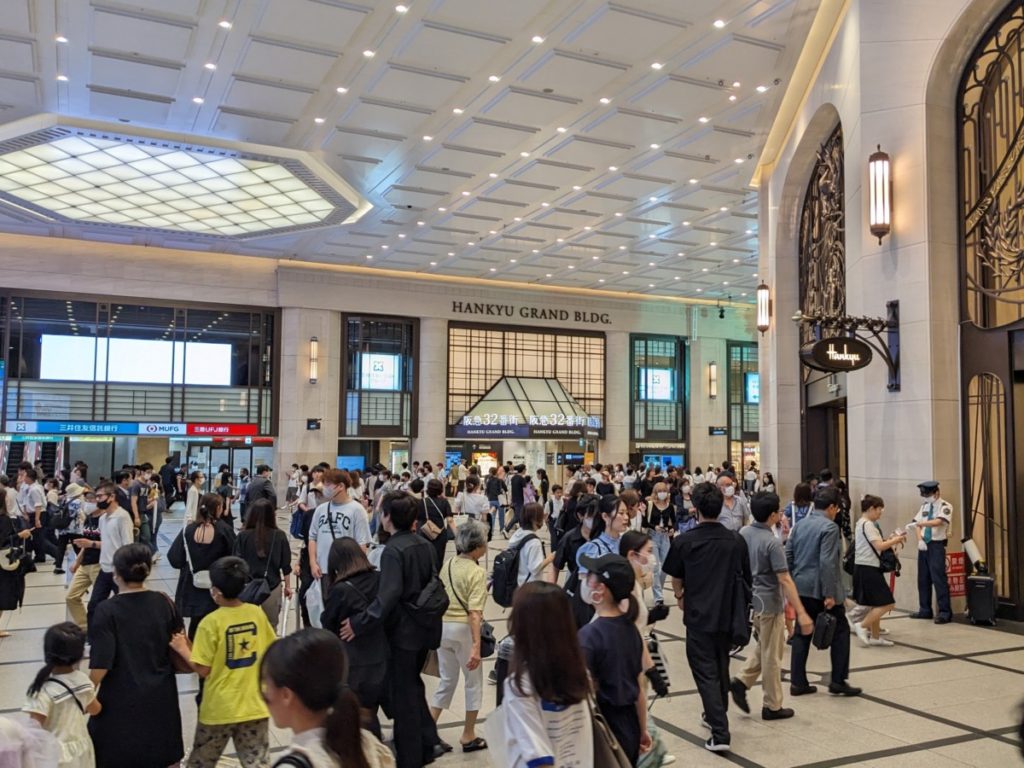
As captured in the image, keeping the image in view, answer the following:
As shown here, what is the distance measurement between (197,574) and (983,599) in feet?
25.4

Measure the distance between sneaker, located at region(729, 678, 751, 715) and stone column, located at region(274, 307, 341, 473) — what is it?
23.3 metres

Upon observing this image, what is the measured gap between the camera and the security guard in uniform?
8969mm

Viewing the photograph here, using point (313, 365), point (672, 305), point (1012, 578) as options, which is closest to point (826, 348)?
point (1012, 578)

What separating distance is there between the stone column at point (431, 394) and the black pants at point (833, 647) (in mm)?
23942

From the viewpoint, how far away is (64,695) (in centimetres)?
338

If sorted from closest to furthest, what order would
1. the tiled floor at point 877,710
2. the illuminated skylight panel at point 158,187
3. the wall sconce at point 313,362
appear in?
the tiled floor at point 877,710, the illuminated skylight panel at point 158,187, the wall sconce at point 313,362

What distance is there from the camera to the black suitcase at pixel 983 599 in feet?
28.8

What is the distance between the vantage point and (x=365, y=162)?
1784 cm

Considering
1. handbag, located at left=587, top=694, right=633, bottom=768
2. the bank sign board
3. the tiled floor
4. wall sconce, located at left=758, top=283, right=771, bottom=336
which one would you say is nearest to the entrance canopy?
wall sconce, located at left=758, top=283, right=771, bottom=336

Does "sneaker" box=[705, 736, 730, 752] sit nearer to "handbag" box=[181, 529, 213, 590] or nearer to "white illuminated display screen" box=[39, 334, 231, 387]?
"handbag" box=[181, 529, 213, 590]

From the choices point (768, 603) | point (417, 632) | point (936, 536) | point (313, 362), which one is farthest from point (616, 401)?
point (417, 632)

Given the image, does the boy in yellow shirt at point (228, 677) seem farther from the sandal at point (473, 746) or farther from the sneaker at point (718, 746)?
the sneaker at point (718, 746)

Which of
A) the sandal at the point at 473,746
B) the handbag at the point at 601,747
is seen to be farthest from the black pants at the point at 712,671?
the handbag at the point at 601,747

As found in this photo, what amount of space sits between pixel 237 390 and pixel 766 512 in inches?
965
